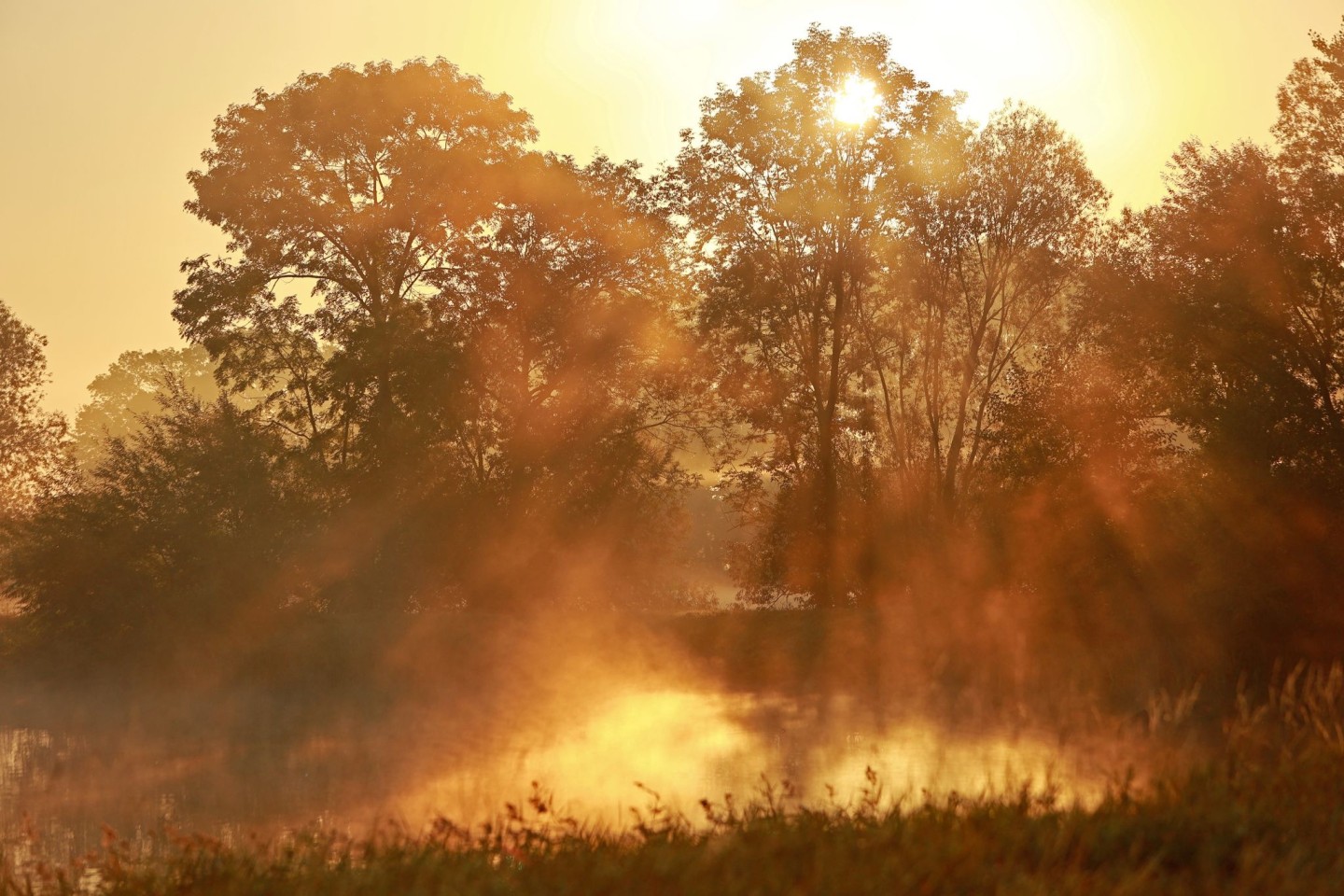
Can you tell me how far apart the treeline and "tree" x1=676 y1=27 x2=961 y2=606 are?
0.11m

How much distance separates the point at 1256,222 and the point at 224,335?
2876 centimetres

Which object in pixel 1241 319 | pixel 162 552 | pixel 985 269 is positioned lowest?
pixel 162 552

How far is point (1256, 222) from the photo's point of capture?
3203cm

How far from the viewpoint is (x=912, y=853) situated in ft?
28.0

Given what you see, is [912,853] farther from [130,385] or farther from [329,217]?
[130,385]

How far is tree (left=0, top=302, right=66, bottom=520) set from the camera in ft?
188

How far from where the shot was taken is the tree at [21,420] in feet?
188

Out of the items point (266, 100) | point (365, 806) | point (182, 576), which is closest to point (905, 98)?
point (266, 100)

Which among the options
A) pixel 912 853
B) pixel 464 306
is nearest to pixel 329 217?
pixel 464 306

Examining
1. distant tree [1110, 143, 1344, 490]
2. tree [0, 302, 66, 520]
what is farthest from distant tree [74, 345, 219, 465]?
distant tree [1110, 143, 1344, 490]

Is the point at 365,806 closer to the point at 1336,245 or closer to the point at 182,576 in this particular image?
the point at 182,576

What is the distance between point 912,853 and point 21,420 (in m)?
57.9

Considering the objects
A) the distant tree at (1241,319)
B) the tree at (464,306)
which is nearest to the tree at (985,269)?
the distant tree at (1241,319)

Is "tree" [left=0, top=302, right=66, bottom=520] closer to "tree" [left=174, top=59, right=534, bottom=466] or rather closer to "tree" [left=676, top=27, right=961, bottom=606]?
"tree" [left=174, top=59, right=534, bottom=466]
